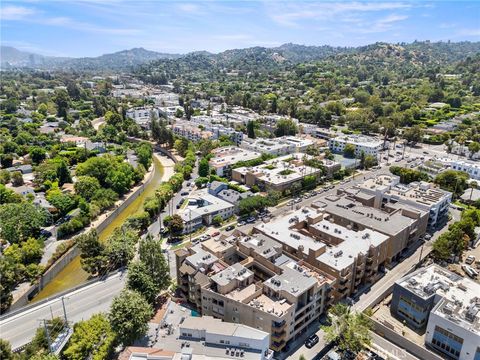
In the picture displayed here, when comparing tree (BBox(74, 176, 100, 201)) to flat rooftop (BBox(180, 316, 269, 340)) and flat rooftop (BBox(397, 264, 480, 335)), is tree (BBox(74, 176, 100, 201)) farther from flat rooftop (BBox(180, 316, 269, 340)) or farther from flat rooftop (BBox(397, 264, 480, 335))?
flat rooftop (BBox(397, 264, 480, 335))

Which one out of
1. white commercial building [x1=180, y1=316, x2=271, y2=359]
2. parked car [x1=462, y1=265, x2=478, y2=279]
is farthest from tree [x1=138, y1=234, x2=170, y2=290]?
parked car [x1=462, y1=265, x2=478, y2=279]

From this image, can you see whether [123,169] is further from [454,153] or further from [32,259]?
[454,153]

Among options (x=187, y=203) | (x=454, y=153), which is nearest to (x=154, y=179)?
(x=187, y=203)

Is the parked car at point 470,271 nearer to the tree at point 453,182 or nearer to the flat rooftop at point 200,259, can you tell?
the tree at point 453,182

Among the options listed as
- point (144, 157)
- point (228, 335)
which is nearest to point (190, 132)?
point (144, 157)

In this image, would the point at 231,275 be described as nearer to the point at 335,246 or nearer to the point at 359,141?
the point at 335,246

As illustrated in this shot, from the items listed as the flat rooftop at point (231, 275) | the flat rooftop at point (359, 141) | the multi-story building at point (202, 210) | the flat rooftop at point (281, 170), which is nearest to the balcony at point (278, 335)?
the flat rooftop at point (231, 275)
